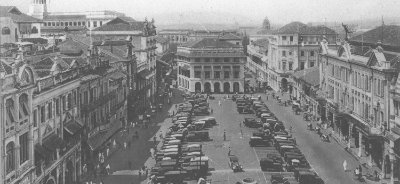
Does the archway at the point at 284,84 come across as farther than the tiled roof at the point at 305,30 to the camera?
Yes

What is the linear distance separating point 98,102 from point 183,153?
505 inches

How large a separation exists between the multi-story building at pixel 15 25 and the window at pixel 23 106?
46342 millimetres

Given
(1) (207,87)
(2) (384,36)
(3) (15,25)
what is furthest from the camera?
(1) (207,87)

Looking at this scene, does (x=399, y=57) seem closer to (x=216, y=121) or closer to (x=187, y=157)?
(x=187, y=157)

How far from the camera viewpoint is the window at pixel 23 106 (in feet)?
124

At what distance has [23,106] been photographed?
127 ft

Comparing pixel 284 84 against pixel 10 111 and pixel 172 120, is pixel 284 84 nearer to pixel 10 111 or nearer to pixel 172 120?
pixel 172 120

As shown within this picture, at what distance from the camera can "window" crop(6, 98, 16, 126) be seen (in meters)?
35.3

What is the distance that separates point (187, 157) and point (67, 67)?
15698 mm

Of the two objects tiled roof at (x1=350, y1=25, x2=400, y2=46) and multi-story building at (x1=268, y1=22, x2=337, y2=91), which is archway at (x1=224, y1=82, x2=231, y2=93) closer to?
multi-story building at (x1=268, y1=22, x2=337, y2=91)

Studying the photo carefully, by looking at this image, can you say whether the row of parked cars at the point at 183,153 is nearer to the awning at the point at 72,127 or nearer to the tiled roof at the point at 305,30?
the awning at the point at 72,127

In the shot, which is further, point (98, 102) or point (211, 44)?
point (211, 44)

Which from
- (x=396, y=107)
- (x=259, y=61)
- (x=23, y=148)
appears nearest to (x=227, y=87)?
(x=259, y=61)

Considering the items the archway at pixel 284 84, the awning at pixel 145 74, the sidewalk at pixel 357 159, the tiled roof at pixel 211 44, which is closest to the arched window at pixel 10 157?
the sidewalk at pixel 357 159
